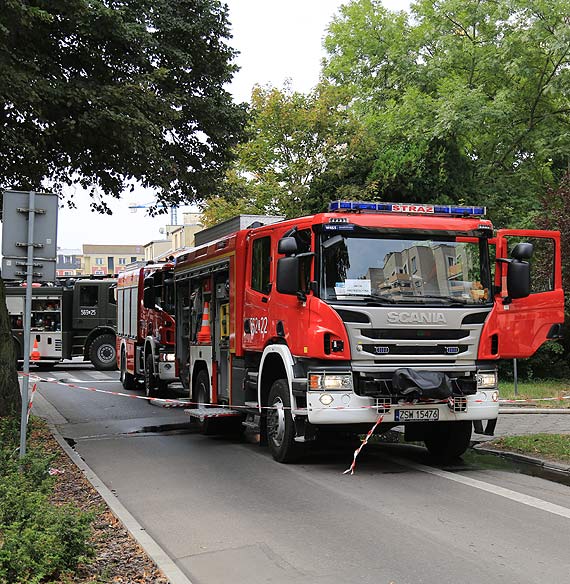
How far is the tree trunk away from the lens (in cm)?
1207

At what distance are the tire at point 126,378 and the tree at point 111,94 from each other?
8.03 m

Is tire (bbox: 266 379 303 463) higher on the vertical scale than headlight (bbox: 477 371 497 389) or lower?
lower

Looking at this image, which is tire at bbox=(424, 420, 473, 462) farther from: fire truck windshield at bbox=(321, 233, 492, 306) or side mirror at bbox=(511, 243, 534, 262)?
side mirror at bbox=(511, 243, 534, 262)

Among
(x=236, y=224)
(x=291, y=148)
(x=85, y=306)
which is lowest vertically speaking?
(x=85, y=306)

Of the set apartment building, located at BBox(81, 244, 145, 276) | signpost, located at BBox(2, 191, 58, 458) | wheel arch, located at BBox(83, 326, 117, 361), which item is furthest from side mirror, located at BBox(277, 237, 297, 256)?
apartment building, located at BBox(81, 244, 145, 276)

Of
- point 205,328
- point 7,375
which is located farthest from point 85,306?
point 7,375

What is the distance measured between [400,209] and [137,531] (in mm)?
5257

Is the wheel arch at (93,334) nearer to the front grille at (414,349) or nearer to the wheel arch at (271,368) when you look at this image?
the wheel arch at (271,368)

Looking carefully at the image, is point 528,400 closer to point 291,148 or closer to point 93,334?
point 291,148

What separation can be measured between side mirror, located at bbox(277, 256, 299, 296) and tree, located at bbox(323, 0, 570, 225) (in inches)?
680

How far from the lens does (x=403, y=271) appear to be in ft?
32.2

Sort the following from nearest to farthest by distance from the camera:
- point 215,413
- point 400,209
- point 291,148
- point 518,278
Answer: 1. point 518,278
2. point 400,209
3. point 215,413
4. point 291,148

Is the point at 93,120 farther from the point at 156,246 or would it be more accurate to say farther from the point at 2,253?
the point at 156,246

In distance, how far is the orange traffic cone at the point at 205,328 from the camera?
1321 centimetres
